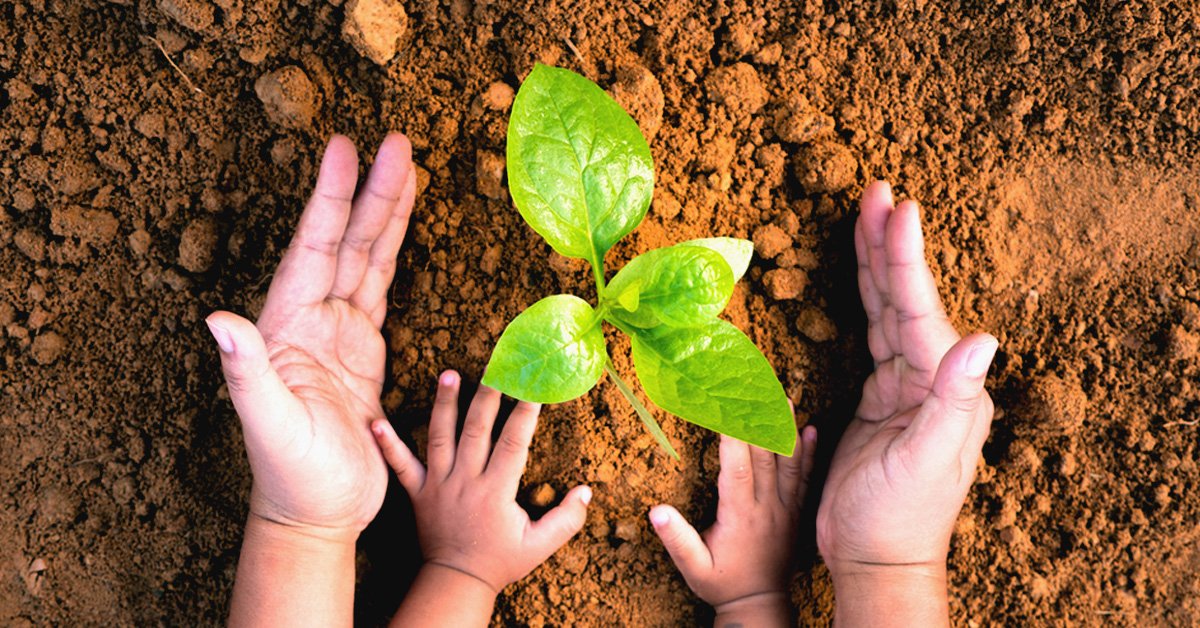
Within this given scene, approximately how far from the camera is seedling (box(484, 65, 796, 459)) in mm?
1262

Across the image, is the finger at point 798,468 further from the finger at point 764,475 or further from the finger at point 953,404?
the finger at point 953,404

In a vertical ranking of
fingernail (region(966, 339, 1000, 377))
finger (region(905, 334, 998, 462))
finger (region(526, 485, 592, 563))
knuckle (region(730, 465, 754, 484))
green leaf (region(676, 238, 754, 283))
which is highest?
green leaf (region(676, 238, 754, 283))

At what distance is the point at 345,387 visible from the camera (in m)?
1.54

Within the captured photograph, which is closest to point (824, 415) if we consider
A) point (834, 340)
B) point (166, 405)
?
point (834, 340)

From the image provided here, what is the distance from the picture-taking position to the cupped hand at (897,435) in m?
1.41

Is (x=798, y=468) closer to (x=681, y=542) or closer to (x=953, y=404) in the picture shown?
(x=681, y=542)

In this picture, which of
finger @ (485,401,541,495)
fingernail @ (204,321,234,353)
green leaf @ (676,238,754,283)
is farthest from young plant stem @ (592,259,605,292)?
fingernail @ (204,321,234,353)

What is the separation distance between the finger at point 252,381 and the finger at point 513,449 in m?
0.36

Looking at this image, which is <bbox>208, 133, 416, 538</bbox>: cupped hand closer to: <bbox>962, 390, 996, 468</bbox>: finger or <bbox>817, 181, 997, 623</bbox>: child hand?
<bbox>817, 181, 997, 623</bbox>: child hand

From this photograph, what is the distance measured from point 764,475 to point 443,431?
0.51m

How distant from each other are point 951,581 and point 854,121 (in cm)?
75

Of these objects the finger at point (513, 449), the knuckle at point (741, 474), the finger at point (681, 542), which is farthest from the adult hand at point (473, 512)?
the knuckle at point (741, 474)

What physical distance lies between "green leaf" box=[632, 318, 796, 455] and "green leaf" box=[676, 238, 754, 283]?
0.36 feet

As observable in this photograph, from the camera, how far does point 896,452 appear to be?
140 cm
